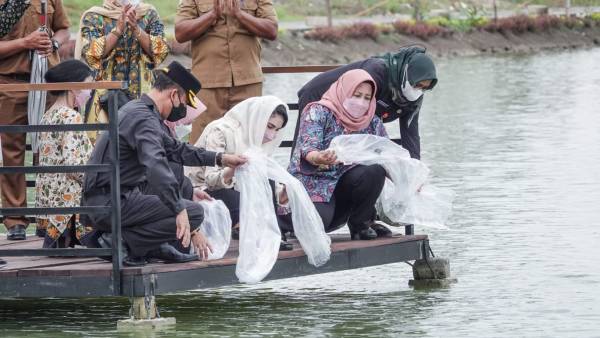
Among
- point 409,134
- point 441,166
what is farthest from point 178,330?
point 441,166

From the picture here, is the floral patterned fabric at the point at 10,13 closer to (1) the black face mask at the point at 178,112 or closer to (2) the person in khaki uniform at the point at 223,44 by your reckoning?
(2) the person in khaki uniform at the point at 223,44

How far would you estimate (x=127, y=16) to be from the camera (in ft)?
32.1

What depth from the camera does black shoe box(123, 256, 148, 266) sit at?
8.13m

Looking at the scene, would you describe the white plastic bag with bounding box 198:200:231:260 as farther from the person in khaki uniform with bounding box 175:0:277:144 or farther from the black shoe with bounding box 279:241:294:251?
the person in khaki uniform with bounding box 175:0:277:144

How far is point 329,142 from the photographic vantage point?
905cm

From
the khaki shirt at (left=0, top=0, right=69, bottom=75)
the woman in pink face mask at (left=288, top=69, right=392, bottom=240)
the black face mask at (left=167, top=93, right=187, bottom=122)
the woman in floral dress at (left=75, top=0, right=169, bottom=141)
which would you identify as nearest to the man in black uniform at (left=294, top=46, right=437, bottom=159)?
the woman in pink face mask at (left=288, top=69, right=392, bottom=240)

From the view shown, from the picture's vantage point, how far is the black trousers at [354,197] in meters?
8.99

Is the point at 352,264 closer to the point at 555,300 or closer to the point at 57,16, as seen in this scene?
the point at 555,300

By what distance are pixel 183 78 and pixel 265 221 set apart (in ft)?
2.93

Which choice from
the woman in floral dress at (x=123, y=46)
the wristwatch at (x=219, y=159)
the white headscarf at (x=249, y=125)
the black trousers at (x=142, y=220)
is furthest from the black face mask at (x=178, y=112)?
the woman in floral dress at (x=123, y=46)

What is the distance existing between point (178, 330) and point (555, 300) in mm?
2159

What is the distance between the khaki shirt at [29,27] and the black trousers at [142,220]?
1956 millimetres

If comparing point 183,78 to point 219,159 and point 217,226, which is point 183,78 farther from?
point 217,226

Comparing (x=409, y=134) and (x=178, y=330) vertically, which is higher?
(x=409, y=134)
